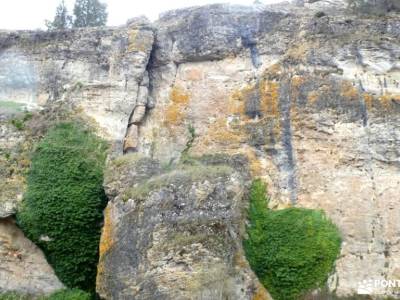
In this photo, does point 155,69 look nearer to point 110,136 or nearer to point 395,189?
point 110,136

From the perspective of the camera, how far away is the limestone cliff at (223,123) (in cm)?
1292

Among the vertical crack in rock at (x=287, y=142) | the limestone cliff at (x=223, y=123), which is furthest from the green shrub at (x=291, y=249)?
the vertical crack in rock at (x=287, y=142)

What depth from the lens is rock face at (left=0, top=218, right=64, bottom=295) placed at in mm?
15523

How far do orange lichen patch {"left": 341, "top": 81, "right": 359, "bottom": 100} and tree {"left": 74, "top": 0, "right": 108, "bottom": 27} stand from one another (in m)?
16.0

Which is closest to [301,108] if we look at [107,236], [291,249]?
[291,249]

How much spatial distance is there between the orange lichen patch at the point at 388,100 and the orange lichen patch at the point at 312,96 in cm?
184

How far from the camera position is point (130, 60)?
18.6 meters

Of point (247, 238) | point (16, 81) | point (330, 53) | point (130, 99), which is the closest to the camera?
point (247, 238)

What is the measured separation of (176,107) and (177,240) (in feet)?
21.6

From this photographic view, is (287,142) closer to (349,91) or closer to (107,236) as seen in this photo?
(349,91)

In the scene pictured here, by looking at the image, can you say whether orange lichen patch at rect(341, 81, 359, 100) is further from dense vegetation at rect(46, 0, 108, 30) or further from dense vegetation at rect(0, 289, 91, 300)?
dense vegetation at rect(46, 0, 108, 30)

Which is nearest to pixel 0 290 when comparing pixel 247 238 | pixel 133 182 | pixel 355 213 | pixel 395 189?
pixel 133 182

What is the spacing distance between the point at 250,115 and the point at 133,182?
461cm

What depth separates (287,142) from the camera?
15945 millimetres
